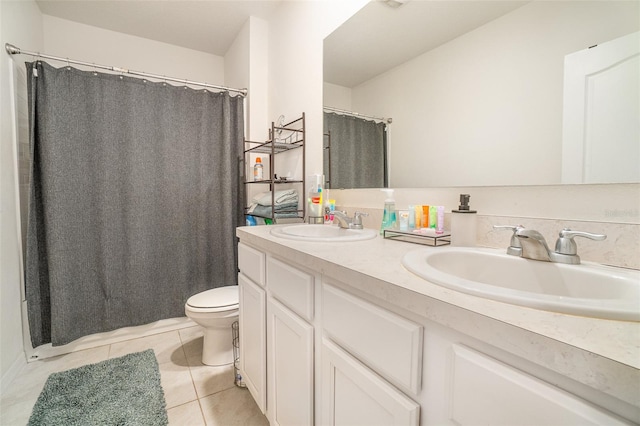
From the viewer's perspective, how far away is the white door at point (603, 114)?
2.03ft

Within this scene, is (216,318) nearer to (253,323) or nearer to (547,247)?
(253,323)

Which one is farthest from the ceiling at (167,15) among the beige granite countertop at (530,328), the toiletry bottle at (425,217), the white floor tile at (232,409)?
the white floor tile at (232,409)

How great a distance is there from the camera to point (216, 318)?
1579 mm

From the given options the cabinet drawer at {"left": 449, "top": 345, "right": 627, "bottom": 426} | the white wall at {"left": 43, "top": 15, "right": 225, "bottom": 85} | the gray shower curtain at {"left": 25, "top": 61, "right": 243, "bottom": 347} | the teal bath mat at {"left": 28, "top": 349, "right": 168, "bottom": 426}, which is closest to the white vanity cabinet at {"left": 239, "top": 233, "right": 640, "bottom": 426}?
the cabinet drawer at {"left": 449, "top": 345, "right": 627, "bottom": 426}

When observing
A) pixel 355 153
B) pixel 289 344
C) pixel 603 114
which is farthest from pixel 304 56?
pixel 289 344

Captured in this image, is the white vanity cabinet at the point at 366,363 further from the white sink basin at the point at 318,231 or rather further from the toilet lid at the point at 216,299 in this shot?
the toilet lid at the point at 216,299

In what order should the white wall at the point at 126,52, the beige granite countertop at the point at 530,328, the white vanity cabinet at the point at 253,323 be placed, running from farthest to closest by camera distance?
the white wall at the point at 126,52 < the white vanity cabinet at the point at 253,323 < the beige granite countertop at the point at 530,328

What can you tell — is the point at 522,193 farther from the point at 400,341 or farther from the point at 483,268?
the point at 400,341

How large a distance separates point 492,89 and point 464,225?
43 centimetres

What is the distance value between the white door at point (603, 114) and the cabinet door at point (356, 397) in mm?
677

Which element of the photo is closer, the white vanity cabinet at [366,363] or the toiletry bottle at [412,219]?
the white vanity cabinet at [366,363]

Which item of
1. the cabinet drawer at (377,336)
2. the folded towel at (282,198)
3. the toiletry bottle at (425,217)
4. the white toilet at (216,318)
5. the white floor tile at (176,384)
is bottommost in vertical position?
the white floor tile at (176,384)

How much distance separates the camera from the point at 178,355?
5.90 feet

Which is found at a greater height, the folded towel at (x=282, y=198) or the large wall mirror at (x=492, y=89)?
the large wall mirror at (x=492, y=89)
